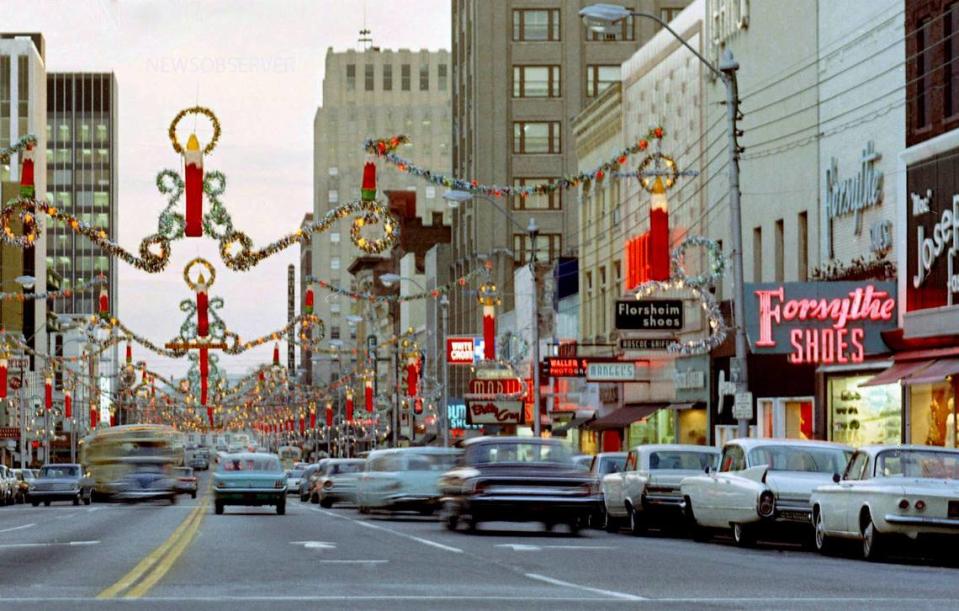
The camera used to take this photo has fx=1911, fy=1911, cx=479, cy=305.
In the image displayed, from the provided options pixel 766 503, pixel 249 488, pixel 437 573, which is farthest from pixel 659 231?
pixel 437 573

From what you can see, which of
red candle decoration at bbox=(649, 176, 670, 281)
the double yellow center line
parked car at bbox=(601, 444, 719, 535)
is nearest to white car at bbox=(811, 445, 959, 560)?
parked car at bbox=(601, 444, 719, 535)

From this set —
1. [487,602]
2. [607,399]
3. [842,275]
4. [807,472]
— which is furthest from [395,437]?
[487,602]

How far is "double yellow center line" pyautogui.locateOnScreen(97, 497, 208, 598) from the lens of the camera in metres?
17.0

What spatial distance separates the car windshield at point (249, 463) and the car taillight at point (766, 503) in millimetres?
21867

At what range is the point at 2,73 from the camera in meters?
171

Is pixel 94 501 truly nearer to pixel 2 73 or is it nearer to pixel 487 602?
pixel 487 602

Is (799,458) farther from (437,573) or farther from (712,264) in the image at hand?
(712,264)

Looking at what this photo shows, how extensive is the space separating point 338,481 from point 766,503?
3154cm

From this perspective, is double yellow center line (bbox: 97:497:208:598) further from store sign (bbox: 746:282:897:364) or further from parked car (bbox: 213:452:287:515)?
store sign (bbox: 746:282:897:364)

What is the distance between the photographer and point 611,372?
62.1m

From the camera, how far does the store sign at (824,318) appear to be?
129ft

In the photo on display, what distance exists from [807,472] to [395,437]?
223 feet

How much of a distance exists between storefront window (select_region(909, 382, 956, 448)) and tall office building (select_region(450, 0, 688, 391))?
62.5 metres

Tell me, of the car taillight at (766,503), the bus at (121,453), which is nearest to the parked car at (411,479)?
the car taillight at (766,503)
